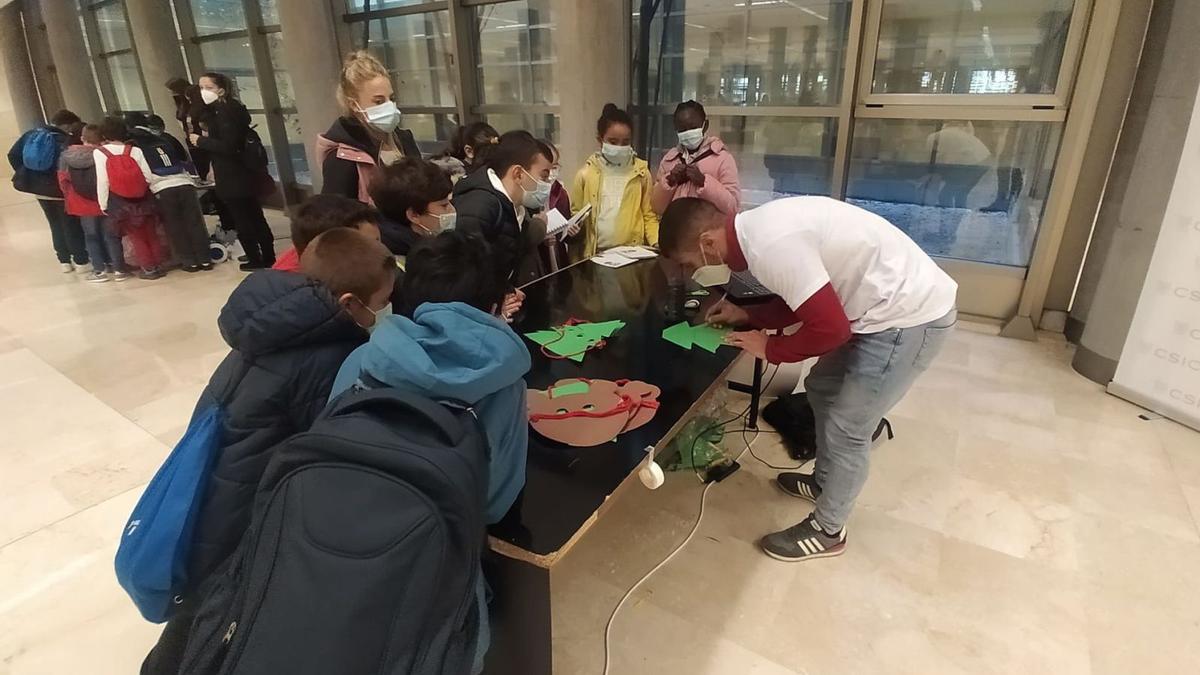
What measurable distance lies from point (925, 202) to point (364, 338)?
161 inches

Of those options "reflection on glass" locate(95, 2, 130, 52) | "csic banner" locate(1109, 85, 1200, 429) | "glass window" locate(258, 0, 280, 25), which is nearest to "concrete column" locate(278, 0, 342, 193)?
"glass window" locate(258, 0, 280, 25)

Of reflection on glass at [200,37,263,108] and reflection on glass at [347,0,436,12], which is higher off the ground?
reflection on glass at [347,0,436,12]

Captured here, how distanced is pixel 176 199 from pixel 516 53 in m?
3.04

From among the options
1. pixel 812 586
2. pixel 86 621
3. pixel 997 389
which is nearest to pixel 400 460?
pixel 812 586

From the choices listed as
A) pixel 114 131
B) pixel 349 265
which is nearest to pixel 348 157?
pixel 349 265

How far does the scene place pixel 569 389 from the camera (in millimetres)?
1582

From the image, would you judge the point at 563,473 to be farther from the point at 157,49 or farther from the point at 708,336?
the point at 157,49

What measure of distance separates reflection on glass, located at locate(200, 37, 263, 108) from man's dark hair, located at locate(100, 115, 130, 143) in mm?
2744

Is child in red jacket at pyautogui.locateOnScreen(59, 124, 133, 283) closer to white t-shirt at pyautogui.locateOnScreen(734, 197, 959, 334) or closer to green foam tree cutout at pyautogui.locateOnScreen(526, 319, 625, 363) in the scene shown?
green foam tree cutout at pyautogui.locateOnScreen(526, 319, 625, 363)

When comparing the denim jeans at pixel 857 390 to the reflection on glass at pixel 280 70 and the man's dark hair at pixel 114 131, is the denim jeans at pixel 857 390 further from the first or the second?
the reflection on glass at pixel 280 70

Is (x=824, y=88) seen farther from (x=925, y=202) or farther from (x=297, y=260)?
(x=297, y=260)

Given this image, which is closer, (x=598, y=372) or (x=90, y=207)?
(x=598, y=372)

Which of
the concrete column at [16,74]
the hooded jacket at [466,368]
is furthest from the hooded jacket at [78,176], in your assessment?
the concrete column at [16,74]

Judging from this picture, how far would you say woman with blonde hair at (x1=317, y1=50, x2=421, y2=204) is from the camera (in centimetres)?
254
